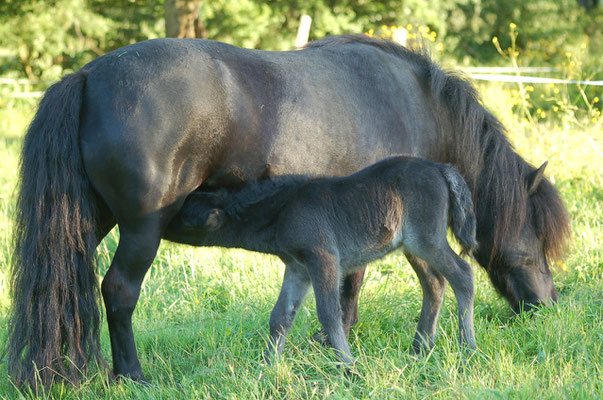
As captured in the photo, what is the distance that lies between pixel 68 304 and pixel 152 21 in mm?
18777

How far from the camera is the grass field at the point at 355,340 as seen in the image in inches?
130

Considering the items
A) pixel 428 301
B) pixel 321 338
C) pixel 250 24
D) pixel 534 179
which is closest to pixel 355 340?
pixel 321 338

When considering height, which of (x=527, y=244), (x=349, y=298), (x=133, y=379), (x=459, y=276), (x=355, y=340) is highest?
(x=459, y=276)

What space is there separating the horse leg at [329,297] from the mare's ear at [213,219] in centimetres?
57

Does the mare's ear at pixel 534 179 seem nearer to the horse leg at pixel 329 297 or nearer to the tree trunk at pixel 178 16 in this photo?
the horse leg at pixel 329 297

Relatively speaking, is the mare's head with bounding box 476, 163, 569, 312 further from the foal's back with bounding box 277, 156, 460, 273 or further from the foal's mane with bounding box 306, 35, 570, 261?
the foal's back with bounding box 277, 156, 460, 273

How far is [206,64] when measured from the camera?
378 centimetres

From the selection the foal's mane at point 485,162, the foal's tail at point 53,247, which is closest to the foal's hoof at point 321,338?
the foal's mane at point 485,162

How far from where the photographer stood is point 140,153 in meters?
3.45

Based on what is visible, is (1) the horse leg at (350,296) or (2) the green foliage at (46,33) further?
(2) the green foliage at (46,33)

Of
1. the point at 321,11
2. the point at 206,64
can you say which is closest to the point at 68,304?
the point at 206,64

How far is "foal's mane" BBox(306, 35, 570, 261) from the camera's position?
4.63m

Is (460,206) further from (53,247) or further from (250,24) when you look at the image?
(250,24)

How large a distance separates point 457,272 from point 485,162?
1.23 m
